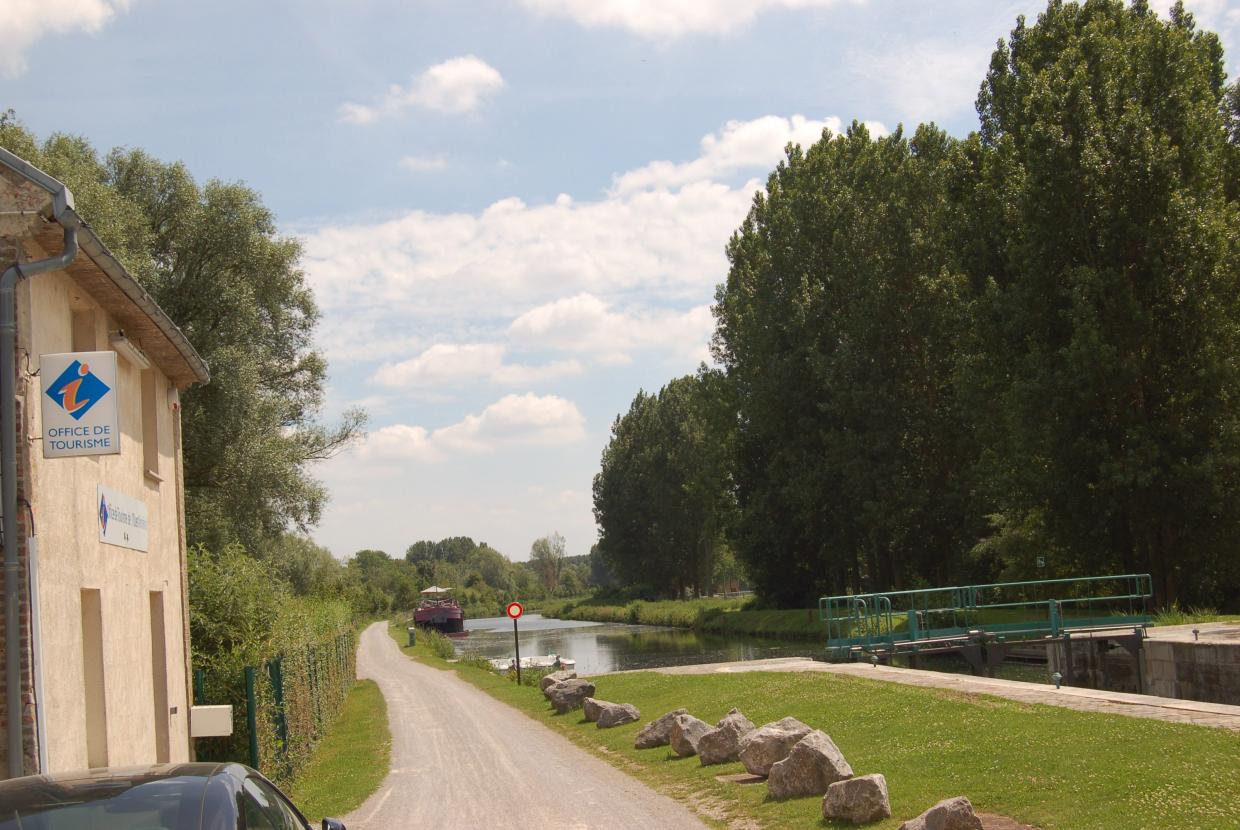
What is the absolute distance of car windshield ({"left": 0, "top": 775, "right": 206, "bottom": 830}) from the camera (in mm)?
4406

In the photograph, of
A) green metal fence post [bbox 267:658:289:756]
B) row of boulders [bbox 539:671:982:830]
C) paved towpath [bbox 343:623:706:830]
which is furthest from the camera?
green metal fence post [bbox 267:658:289:756]

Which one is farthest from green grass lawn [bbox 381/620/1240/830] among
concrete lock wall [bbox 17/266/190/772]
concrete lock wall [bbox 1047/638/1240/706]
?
concrete lock wall [bbox 1047/638/1240/706]

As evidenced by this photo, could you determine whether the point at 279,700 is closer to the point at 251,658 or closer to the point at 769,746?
the point at 251,658

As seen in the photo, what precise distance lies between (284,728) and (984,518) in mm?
30296

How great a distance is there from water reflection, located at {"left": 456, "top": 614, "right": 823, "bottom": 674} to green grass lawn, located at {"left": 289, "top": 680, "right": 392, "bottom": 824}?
13.7m

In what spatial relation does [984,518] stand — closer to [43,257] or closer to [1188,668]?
[1188,668]

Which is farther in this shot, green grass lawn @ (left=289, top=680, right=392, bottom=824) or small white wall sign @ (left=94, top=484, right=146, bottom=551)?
green grass lawn @ (left=289, top=680, right=392, bottom=824)

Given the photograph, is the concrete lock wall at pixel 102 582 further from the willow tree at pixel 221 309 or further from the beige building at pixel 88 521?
the willow tree at pixel 221 309

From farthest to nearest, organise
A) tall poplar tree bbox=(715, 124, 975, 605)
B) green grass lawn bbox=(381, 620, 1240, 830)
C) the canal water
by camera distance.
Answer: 1. tall poplar tree bbox=(715, 124, 975, 605)
2. the canal water
3. green grass lawn bbox=(381, 620, 1240, 830)

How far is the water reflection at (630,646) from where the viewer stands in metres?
39.0

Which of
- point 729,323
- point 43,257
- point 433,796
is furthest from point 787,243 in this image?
point 43,257

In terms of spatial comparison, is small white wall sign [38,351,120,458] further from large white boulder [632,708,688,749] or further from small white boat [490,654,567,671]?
small white boat [490,654,567,671]

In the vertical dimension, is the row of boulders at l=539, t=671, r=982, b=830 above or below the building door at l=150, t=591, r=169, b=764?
below

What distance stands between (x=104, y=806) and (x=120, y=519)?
278 inches
